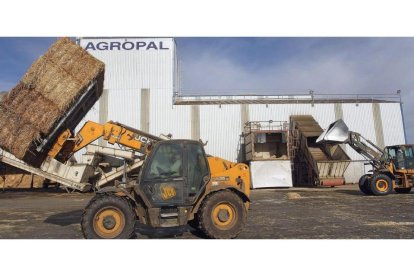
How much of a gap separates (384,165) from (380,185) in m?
1.36

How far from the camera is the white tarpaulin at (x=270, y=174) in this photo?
2452 cm

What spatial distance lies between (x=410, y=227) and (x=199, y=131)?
21.2m

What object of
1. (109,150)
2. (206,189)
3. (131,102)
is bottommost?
(206,189)

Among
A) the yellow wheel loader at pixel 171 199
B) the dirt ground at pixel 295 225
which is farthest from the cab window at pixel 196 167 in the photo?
the dirt ground at pixel 295 225

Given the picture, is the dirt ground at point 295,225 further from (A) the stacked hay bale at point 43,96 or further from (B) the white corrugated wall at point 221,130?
(B) the white corrugated wall at point 221,130

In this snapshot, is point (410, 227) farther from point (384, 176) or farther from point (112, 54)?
point (112, 54)

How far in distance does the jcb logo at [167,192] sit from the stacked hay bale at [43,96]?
11.2ft

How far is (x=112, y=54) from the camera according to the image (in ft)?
93.2

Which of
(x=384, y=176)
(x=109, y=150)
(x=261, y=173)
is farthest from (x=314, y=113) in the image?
(x=109, y=150)

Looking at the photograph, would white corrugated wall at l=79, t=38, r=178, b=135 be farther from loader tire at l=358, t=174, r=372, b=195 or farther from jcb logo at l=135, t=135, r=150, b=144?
jcb logo at l=135, t=135, r=150, b=144

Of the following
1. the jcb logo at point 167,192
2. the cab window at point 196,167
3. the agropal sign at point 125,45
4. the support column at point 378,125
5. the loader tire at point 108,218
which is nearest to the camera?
the loader tire at point 108,218

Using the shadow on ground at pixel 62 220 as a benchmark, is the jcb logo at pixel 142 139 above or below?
above

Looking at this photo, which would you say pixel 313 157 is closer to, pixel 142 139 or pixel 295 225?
pixel 295 225

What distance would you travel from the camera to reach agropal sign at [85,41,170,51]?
28.4 m
